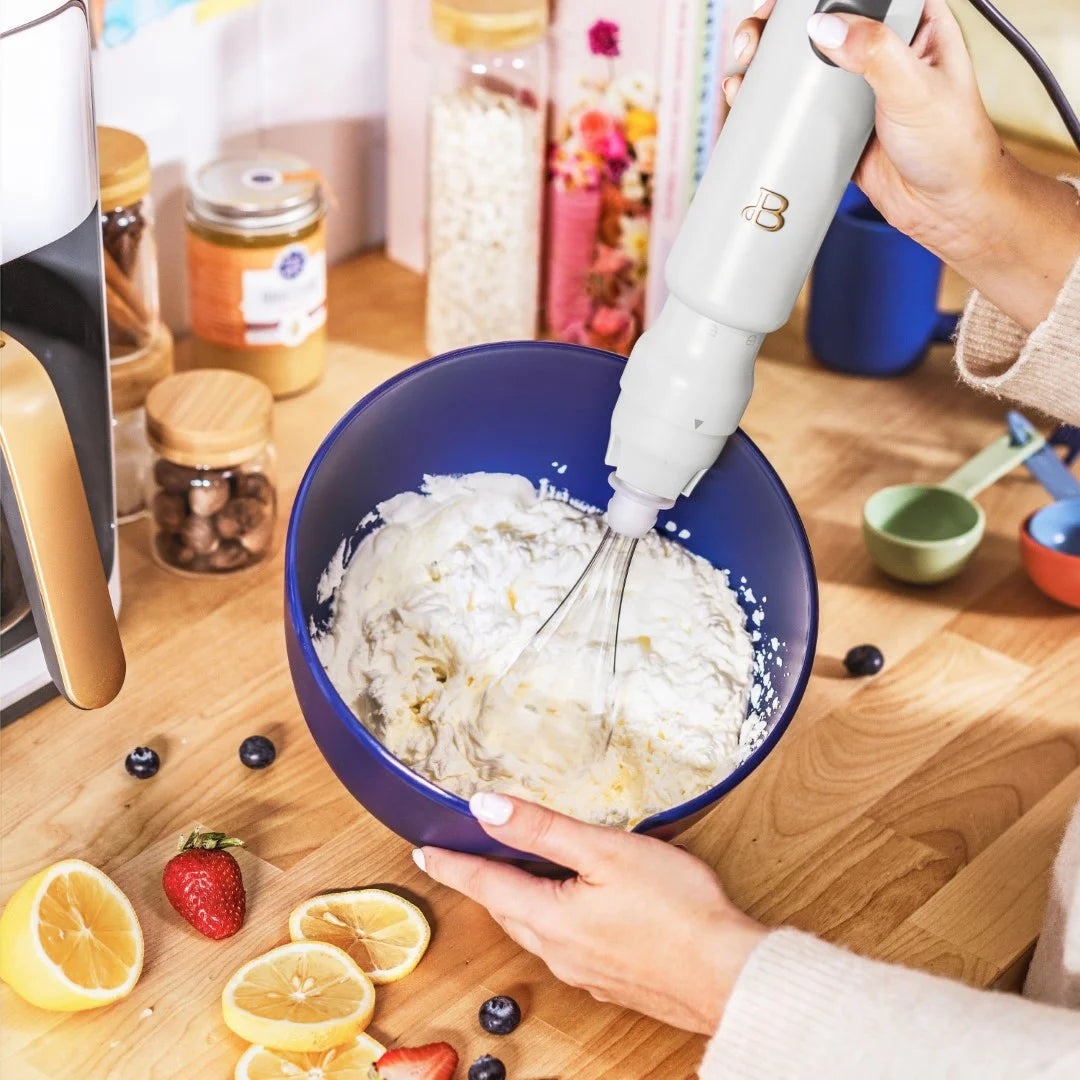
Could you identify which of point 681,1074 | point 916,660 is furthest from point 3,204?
point 916,660

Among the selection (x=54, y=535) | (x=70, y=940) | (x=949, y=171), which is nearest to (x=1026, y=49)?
(x=949, y=171)

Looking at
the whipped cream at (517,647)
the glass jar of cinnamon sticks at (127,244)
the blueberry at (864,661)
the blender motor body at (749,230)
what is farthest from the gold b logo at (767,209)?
the glass jar of cinnamon sticks at (127,244)

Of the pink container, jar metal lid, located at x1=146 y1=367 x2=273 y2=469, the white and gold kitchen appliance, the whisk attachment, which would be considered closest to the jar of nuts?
jar metal lid, located at x1=146 y1=367 x2=273 y2=469

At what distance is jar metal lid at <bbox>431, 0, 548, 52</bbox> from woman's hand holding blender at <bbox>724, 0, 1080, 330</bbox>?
373mm

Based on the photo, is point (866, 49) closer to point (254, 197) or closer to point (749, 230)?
point (749, 230)

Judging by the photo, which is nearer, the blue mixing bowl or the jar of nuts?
the blue mixing bowl

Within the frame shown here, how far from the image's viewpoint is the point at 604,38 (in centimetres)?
122

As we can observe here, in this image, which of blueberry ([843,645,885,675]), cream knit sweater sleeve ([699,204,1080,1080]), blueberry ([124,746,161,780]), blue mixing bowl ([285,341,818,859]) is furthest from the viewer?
blueberry ([843,645,885,675])

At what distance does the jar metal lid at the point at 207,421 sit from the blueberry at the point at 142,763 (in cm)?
20

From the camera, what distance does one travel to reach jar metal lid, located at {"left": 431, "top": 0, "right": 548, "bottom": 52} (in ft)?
3.86

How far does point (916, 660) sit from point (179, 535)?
0.51m

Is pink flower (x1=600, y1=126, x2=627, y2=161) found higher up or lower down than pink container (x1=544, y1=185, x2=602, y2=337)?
higher up

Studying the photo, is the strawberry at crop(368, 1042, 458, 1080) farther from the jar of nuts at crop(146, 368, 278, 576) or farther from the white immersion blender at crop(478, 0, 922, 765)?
the jar of nuts at crop(146, 368, 278, 576)

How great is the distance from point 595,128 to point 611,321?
158mm
